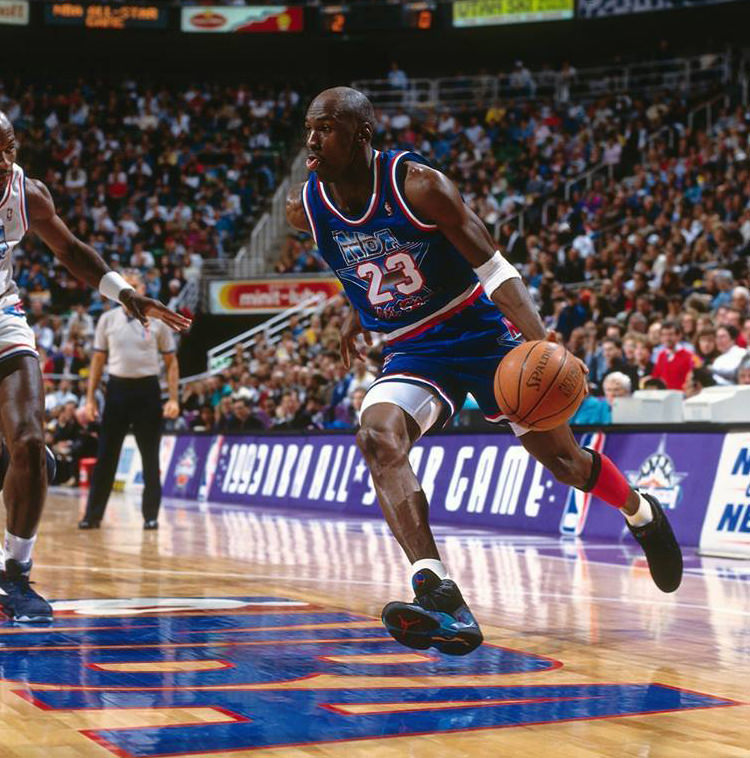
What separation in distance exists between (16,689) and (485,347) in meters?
2.12

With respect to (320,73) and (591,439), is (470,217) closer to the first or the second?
(591,439)

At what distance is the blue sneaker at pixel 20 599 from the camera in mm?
4594

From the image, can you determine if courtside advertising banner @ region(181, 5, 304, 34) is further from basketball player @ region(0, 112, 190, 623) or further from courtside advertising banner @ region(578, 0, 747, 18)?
basketball player @ region(0, 112, 190, 623)

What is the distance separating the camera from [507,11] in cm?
2683

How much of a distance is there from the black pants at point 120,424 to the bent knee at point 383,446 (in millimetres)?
6110

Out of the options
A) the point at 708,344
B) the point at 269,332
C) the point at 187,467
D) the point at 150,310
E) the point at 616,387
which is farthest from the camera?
the point at 269,332

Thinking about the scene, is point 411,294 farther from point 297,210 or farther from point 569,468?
point 569,468

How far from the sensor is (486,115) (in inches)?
1062

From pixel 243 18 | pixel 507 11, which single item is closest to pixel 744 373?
pixel 507 11

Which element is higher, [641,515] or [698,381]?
[698,381]

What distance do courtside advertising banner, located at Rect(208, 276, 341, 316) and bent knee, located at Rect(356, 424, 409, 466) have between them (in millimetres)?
19769

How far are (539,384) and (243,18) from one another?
26.9 m

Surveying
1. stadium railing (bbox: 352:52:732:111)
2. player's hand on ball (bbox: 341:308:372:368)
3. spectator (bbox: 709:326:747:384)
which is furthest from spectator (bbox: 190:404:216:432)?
stadium railing (bbox: 352:52:732:111)

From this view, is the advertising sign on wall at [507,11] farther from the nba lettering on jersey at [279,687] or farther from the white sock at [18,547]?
the nba lettering on jersey at [279,687]
